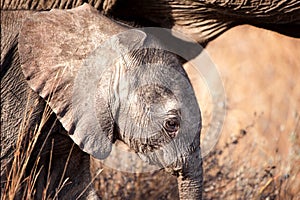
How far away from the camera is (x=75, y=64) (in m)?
3.14

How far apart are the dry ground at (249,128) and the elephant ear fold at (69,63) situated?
3.69 ft

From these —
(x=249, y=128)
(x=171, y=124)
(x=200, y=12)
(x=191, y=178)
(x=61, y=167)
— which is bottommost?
(x=249, y=128)

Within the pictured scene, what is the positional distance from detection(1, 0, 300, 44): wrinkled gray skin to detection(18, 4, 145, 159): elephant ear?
0.08m

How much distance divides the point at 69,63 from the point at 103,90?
13cm

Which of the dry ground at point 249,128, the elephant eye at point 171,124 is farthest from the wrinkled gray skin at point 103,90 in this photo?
the dry ground at point 249,128

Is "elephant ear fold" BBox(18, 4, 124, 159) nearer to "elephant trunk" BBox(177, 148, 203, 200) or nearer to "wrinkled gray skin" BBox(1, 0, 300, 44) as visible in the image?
"wrinkled gray skin" BBox(1, 0, 300, 44)

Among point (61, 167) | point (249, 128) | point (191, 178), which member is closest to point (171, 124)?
point (191, 178)

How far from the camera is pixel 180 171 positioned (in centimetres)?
311

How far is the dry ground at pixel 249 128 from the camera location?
4570 mm

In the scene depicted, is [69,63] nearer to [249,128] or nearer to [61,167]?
[61,167]

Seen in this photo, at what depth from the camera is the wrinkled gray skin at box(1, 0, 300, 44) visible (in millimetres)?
3119

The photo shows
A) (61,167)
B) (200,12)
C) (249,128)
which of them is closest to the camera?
(200,12)

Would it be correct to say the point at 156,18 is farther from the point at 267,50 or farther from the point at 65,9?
the point at 267,50

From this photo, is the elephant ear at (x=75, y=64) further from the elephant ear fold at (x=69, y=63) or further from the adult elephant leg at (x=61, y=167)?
the adult elephant leg at (x=61, y=167)
